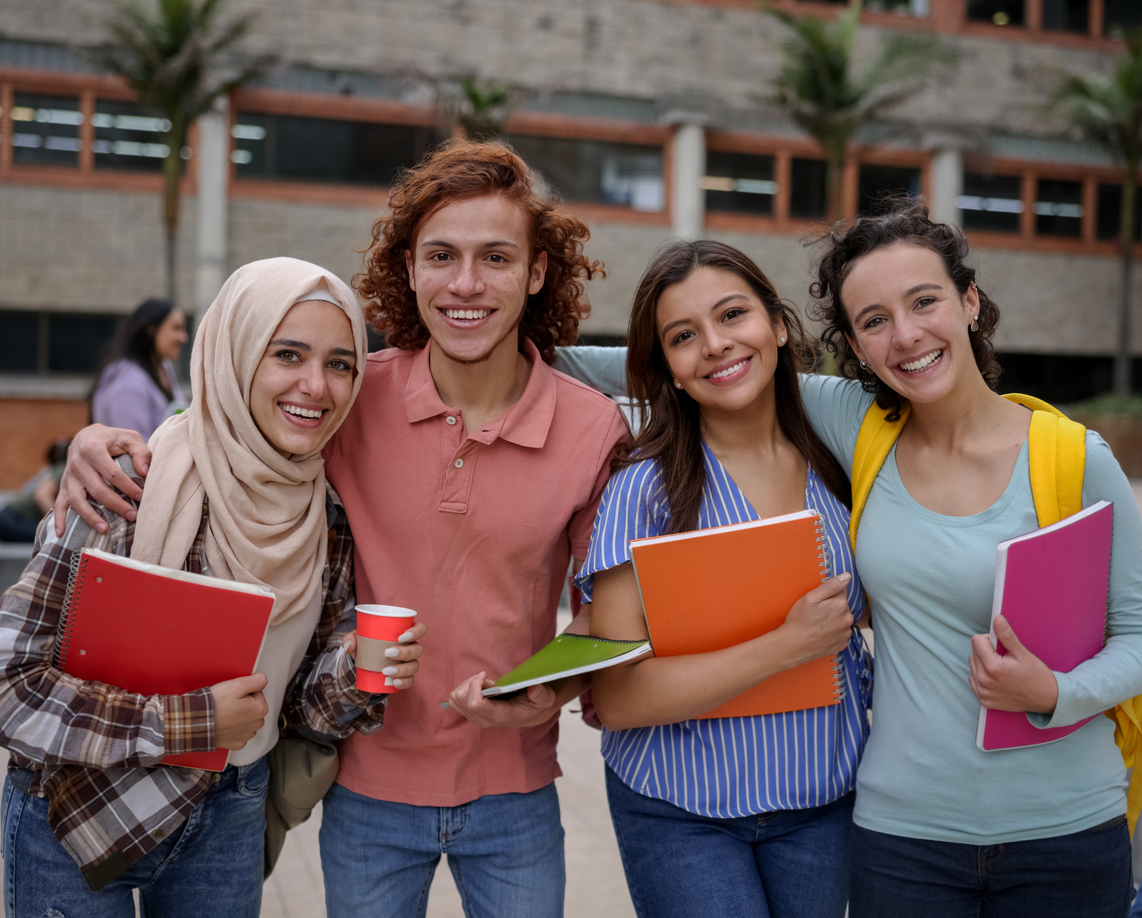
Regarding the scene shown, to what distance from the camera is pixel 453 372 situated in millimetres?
2365

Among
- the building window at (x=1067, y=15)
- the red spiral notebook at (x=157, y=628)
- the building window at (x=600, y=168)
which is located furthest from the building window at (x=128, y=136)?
the building window at (x=1067, y=15)

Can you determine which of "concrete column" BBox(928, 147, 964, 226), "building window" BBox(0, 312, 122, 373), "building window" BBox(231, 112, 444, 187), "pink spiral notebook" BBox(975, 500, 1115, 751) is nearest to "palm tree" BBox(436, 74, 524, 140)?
"building window" BBox(231, 112, 444, 187)

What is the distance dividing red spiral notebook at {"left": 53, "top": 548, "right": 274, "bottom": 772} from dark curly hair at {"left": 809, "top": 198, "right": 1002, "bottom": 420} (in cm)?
143

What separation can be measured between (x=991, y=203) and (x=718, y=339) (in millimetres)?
18287

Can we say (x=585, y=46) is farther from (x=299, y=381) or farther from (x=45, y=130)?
(x=299, y=381)

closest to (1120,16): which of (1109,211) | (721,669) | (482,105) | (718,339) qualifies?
(1109,211)

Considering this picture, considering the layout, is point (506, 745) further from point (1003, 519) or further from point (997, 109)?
point (997, 109)

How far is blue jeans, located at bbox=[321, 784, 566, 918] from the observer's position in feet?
7.39

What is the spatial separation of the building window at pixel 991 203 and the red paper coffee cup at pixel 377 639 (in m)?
18.3

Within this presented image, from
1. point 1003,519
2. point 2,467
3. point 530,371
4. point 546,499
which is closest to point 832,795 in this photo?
point 1003,519

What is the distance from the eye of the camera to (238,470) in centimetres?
→ 201

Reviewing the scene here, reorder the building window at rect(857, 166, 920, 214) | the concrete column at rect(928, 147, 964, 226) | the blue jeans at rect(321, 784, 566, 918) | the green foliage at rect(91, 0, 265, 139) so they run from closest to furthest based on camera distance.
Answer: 1. the blue jeans at rect(321, 784, 566, 918)
2. the green foliage at rect(91, 0, 265, 139)
3. the concrete column at rect(928, 147, 964, 226)
4. the building window at rect(857, 166, 920, 214)

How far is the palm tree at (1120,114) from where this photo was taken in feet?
53.1

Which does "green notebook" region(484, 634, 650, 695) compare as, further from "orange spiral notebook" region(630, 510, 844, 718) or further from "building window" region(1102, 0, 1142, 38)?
"building window" region(1102, 0, 1142, 38)
